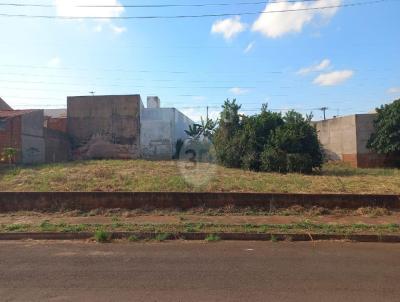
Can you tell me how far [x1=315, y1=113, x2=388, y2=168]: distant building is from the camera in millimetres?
32625

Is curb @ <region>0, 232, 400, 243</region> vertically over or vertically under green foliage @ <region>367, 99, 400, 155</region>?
under

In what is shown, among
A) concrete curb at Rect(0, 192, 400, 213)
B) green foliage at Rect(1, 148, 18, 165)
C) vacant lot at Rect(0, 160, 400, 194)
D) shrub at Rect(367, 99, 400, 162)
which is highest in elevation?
shrub at Rect(367, 99, 400, 162)

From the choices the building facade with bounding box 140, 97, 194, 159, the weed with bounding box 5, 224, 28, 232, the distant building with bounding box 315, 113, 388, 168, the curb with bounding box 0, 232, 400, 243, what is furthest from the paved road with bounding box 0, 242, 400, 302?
the building facade with bounding box 140, 97, 194, 159

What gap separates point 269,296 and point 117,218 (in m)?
7.83

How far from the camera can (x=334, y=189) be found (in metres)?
16.2

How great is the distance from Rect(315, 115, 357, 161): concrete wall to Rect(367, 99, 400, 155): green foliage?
1.58m

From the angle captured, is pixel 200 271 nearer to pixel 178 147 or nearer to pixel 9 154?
pixel 9 154

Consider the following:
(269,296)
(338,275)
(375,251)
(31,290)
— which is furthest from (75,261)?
(375,251)

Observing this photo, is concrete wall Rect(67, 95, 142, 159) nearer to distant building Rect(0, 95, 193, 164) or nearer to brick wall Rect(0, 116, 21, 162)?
distant building Rect(0, 95, 193, 164)

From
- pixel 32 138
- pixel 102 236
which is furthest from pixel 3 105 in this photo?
pixel 102 236

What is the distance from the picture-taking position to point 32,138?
31688mm

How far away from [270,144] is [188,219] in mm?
14013

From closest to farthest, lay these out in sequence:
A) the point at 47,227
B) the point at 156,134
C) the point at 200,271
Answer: the point at 200,271, the point at 47,227, the point at 156,134

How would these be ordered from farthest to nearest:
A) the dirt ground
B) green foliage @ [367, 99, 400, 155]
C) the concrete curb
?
green foliage @ [367, 99, 400, 155] < the concrete curb < the dirt ground
